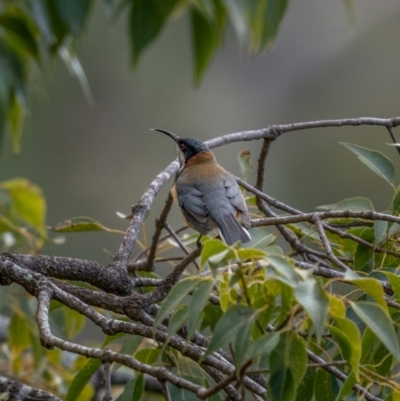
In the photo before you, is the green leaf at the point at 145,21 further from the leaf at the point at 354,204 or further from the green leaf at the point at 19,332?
the green leaf at the point at 19,332

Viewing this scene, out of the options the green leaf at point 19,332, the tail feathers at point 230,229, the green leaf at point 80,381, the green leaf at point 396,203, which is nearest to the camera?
the green leaf at point 80,381

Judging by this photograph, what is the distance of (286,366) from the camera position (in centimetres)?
147

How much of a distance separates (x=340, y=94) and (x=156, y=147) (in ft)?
14.8

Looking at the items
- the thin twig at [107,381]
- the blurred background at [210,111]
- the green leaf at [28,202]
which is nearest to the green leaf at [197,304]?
the thin twig at [107,381]

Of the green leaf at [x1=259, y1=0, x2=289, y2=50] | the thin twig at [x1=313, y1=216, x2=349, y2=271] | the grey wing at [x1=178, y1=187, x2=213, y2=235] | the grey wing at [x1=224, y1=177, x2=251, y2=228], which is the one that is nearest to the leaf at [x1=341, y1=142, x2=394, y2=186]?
the thin twig at [x1=313, y1=216, x2=349, y2=271]

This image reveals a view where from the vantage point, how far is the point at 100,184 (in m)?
13.1

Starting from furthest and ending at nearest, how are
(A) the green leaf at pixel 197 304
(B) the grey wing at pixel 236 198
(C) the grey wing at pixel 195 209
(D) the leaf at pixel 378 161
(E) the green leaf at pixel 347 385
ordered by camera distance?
(C) the grey wing at pixel 195 209 < (B) the grey wing at pixel 236 198 < (D) the leaf at pixel 378 161 < (E) the green leaf at pixel 347 385 < (A) the green leaf at pixel 197 304

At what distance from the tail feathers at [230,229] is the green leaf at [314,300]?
5.62 ft

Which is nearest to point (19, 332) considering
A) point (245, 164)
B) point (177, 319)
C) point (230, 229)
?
point (230, 229)

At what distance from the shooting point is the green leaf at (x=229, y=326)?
4.55 ft

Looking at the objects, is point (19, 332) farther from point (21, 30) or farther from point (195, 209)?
point (21, 30)

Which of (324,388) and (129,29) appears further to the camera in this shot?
(129,29)

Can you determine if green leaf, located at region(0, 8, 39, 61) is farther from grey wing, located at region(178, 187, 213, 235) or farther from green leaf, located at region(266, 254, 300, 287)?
green leaf, located at region(266, 254, 300, 287)

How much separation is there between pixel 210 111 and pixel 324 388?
12.6 metres
